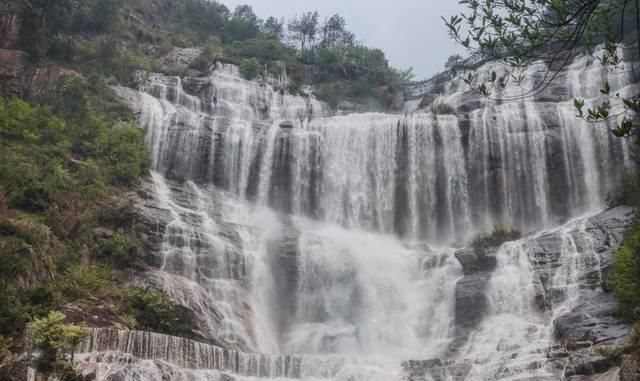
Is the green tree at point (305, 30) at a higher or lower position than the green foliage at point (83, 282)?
higher

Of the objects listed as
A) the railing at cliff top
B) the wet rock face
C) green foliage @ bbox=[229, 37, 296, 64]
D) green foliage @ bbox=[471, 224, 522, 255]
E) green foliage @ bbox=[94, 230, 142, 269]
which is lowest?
the railing at cliff top

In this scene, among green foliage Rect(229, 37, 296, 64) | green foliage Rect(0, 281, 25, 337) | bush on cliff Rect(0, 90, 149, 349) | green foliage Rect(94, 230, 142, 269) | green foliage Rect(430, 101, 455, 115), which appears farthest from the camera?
green foliage Rect(229, 37, 296, 64)

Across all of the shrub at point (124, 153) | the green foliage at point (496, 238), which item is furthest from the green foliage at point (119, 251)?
the green foliage at point (496, 238)

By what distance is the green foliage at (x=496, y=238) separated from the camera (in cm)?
2877

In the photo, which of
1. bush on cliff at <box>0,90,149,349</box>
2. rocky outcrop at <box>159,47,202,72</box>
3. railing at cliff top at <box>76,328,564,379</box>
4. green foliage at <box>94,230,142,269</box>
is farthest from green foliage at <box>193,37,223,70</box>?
railing at cliff top at <box>76,328,564,379</box>

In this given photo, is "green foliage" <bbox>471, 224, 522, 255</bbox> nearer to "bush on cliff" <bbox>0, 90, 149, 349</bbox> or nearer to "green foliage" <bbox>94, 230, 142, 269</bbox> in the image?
"green foliage" <bbox>94, 230, 142, 269</bbox>

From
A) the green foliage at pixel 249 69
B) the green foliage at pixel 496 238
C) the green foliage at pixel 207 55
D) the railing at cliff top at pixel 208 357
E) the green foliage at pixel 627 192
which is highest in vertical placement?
the green foliage at pixel 207 55

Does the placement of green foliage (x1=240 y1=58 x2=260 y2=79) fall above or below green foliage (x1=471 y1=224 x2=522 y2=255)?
above

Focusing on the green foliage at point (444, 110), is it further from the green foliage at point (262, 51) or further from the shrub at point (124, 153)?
the green foliage at point (262, 51)

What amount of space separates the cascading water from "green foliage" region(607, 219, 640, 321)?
2.57m

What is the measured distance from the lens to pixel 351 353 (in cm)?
2545

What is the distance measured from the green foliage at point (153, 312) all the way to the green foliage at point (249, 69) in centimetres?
3026

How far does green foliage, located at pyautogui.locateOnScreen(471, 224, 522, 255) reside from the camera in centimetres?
2877

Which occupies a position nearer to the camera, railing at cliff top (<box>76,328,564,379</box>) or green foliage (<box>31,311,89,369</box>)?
green foliage (<box>31,311,89,369</box>)
